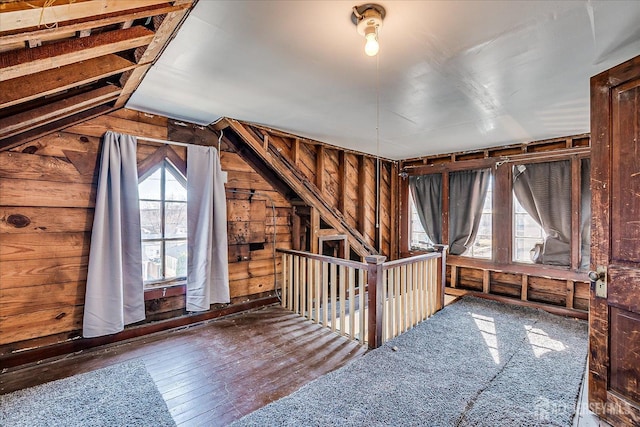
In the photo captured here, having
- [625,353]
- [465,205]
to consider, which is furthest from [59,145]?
[465,205]

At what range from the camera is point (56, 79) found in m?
1.62

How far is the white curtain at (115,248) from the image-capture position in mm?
2533

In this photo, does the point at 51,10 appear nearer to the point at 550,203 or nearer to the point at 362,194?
the point at 362,194

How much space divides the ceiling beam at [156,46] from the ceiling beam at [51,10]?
0.18 metres

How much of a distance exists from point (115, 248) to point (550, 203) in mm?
5151

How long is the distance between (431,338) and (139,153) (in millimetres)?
3560

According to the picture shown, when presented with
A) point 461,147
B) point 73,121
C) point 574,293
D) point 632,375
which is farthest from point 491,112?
point 73,121

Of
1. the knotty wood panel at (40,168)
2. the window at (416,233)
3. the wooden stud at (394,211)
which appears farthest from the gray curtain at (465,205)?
the knotty wood panel at (40,168)

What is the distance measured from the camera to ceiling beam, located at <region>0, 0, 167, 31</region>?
867 millimetres

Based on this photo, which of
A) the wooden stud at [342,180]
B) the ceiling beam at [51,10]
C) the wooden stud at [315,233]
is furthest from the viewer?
the wooden stud at [342,180]

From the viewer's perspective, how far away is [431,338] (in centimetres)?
294

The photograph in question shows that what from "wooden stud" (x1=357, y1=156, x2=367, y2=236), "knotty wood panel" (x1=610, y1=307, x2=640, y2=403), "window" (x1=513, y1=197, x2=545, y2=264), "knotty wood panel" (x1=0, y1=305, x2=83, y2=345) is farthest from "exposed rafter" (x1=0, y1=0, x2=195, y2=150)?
"window" (x1=513, y1=197, x2=545, y2=264)

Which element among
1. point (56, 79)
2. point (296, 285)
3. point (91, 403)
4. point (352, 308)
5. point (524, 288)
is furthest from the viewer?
point (524, 288)

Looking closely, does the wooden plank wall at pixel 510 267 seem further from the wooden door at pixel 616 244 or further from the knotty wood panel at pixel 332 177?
the wooden door at pixel 616 244
